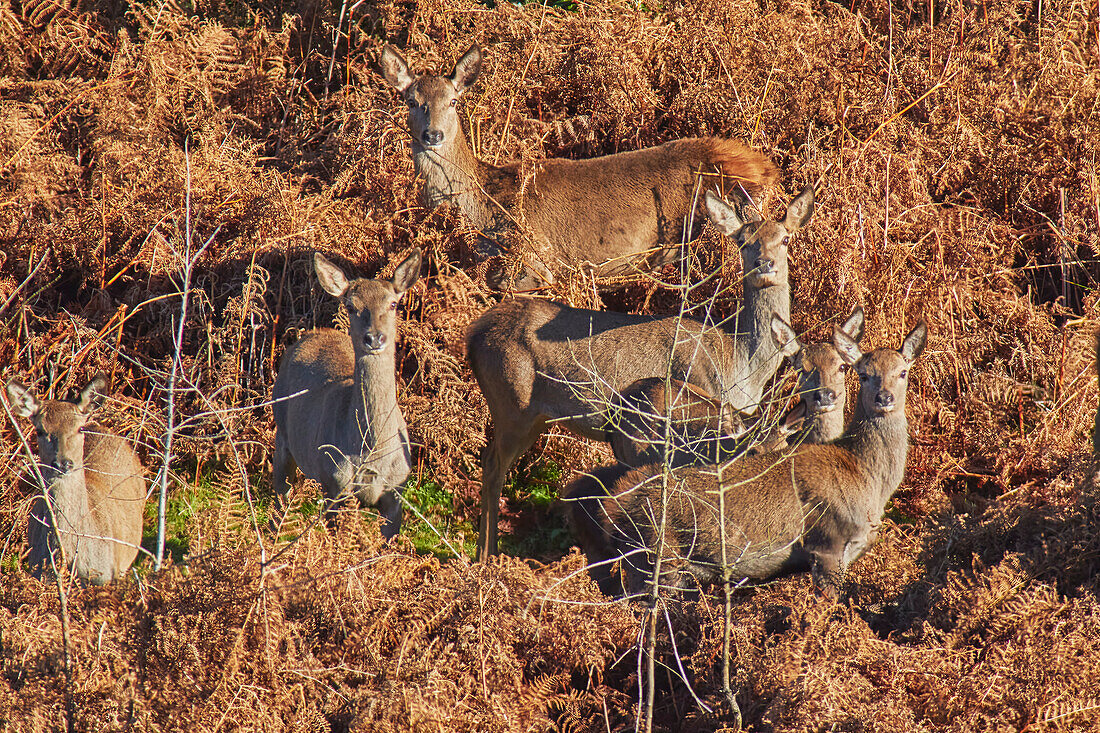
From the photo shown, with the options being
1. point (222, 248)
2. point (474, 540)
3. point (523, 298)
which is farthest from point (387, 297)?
point (222, 248)

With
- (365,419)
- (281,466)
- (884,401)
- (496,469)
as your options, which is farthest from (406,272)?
(884,401)

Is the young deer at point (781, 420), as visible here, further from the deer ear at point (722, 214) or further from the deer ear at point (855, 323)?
the deer ear at point (722, 214)

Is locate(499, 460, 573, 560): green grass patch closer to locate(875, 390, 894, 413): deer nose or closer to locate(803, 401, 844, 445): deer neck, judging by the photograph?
locate(803, 401, 844, 445): deer neck

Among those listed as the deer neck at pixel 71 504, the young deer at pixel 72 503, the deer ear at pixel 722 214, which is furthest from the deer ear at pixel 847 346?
the deer neck at pixel 71 504

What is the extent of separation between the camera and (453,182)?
31.2ft

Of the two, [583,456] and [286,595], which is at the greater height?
[286,595]

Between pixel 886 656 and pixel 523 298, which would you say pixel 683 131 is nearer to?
pixel 523 298

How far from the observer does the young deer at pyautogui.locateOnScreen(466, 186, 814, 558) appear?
26.1 ft

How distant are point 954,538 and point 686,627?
74.0 inches

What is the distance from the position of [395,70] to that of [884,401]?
16.0 feet

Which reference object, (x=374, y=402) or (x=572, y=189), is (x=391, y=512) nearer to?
(x=374, y=402)

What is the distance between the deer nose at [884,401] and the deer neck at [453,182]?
3595mm

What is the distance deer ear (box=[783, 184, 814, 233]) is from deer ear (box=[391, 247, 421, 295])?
100 inches

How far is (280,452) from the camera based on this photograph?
326 inches
